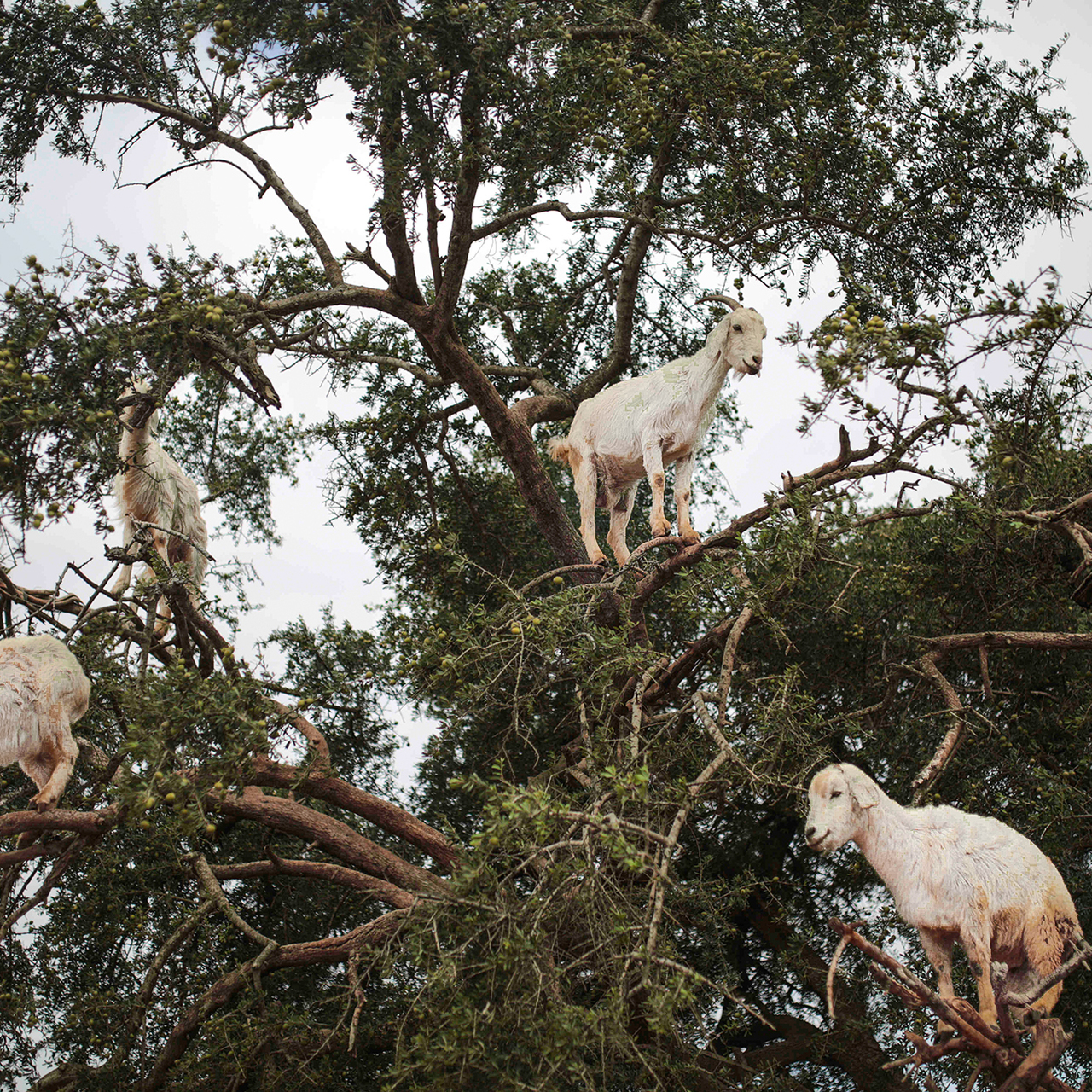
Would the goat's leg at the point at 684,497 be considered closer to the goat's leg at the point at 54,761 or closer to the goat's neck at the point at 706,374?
the goat's neck at the point at 706,374

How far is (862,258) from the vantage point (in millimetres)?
8594

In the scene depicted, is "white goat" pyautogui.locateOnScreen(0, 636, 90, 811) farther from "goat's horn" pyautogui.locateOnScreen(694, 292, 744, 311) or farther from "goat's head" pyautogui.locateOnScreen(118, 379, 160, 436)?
"goat's horn" pyautogui.locateOnScreen(694, 292, 744, 311)

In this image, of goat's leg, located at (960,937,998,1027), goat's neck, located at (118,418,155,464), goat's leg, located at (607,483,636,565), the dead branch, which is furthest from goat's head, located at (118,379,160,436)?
goat's leg, located at (960,937,998,1027)

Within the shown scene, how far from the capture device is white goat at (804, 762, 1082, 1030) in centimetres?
457

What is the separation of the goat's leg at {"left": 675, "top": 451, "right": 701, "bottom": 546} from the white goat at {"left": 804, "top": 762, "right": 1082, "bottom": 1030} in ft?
7.20

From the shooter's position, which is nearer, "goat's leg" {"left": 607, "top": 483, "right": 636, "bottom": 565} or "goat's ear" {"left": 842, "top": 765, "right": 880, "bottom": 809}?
"goat's ear" {"left": 842, "top": 765, "right": 880, "bottom": 809}

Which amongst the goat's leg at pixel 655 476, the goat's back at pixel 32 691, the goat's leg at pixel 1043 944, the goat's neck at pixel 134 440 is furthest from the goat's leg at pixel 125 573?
the goat's leg at pixel 1043 944

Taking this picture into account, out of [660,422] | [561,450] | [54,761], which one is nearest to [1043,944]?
[660,422]

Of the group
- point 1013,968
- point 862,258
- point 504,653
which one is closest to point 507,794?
point 504,653

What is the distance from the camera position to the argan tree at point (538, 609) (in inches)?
204

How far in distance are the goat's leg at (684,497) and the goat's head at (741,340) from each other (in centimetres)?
63

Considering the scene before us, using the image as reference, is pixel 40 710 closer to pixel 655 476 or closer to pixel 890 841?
pixel 655 476

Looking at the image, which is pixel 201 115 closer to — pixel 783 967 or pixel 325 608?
pixel 325 608

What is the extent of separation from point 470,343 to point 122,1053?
20.1 feet
